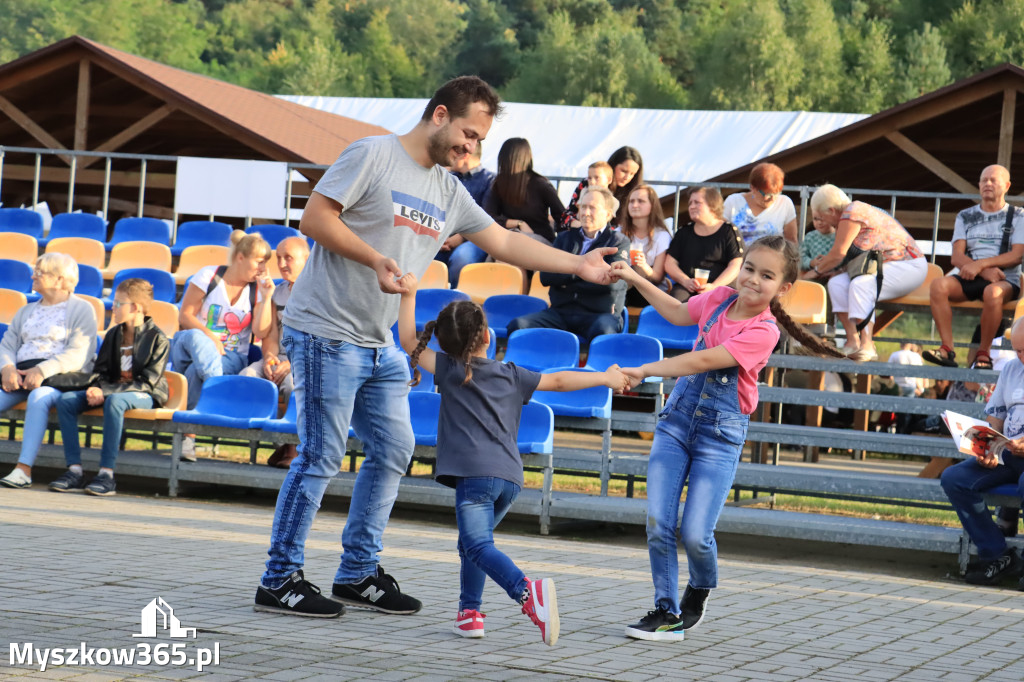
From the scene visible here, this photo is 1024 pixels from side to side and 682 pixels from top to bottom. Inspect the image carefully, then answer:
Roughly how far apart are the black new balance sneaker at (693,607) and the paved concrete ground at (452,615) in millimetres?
93

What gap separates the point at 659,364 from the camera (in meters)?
4.93

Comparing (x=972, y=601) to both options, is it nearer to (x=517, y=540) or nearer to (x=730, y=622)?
(x=730, y=622)

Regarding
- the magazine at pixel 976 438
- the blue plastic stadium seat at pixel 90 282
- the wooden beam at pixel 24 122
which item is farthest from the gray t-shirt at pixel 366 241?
the wooden beam at pixel 24 122

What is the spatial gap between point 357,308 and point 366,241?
0.87 feet

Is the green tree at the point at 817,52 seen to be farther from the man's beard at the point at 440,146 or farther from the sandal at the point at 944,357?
the man's beard at the point at 440,146

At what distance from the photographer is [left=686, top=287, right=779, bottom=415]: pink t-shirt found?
4.93 m

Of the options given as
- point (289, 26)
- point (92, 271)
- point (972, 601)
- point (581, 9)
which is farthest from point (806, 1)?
point (972, 601)

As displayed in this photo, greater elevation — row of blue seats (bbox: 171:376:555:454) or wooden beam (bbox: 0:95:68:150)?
wooden beam (bbox: 0:95:68:150)

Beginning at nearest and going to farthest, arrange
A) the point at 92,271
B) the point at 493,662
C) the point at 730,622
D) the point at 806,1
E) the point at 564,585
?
1. the point at 493,662
2. the point at 730,622
3. the point at 564,585
4. the point at 92,271
5. the point at 806,1

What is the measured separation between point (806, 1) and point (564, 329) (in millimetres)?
59213

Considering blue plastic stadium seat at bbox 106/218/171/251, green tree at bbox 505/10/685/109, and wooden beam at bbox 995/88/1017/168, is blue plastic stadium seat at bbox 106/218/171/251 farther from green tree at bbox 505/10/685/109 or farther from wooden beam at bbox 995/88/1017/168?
green tree at bbox 505/10/685/109

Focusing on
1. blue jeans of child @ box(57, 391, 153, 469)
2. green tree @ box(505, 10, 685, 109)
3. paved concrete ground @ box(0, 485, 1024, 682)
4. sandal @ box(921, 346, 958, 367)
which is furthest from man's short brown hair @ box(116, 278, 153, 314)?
green tree @ box(505, 10, 685, 109)

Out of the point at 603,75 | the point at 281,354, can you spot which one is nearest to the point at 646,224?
the point at 281,354

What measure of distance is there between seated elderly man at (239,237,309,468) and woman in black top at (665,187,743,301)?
117 inches
